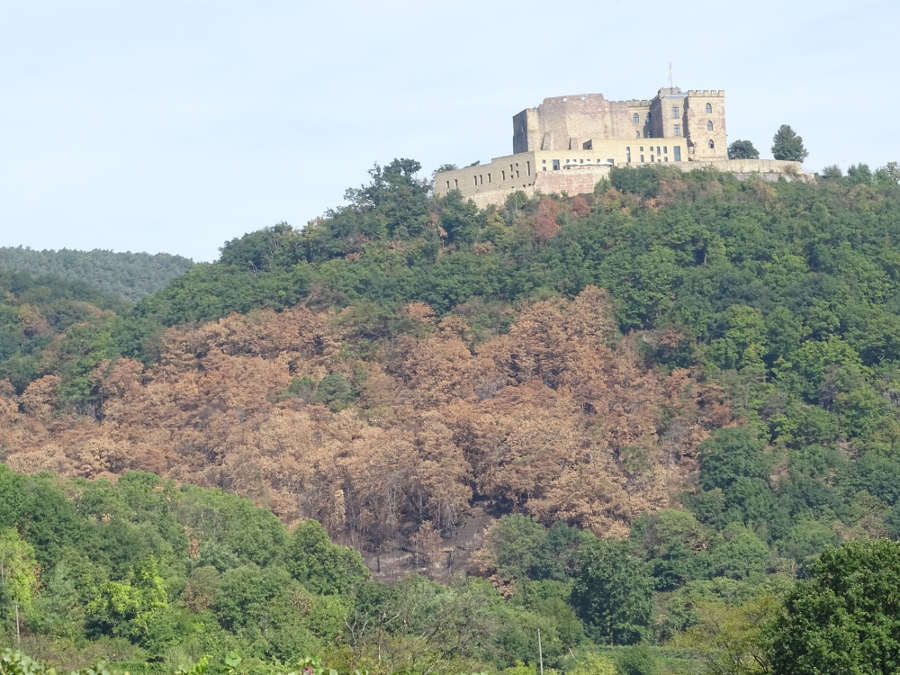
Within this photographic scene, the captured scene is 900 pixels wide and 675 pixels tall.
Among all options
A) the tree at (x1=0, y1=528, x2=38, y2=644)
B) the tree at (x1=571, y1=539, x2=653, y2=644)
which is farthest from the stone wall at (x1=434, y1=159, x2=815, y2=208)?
the tree at (x1=0, y1=528, x2=38, y2=644)

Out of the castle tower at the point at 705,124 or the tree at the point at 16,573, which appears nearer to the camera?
the tree at the point at 16,573

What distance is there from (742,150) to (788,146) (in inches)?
88.4

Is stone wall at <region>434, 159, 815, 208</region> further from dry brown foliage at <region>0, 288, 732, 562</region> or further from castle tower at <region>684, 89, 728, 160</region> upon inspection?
dry brown foliage at <region>0, 288, 732, 562</region>

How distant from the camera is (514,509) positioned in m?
78.6

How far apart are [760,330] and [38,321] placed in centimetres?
3586

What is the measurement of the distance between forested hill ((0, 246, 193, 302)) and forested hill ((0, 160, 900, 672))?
162ft

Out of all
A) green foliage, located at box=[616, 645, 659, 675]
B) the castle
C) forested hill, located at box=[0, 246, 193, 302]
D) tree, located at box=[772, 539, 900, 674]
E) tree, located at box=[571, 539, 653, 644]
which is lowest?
green foliage, located at box=[616, 645, 659, 675]

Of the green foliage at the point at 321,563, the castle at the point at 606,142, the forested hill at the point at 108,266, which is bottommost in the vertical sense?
the green foliage at the point at 321,563

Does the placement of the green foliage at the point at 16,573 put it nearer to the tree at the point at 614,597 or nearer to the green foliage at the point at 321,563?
the green foliage at the point at 321,563

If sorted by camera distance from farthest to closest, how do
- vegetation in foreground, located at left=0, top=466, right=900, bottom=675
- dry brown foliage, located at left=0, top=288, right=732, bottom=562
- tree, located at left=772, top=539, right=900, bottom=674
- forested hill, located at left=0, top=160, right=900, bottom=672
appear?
1. dry brown foliage, located at left=0, top=288, right=732, bottom=562
2. forested hill, located at left=0, top=160, right=900, bottom=672
3. vegetation in foreground, located at left=0, top=466, right=900, bottom=675
4. tree, located at left=772, top=539, right=900, bottom=674

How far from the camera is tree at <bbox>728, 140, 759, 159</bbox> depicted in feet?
335

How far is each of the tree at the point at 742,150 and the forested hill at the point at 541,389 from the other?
13.0ft

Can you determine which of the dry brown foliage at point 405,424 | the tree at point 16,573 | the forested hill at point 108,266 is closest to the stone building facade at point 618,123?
the dry brown foliage at point 405,424

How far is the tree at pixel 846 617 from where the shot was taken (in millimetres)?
40875
